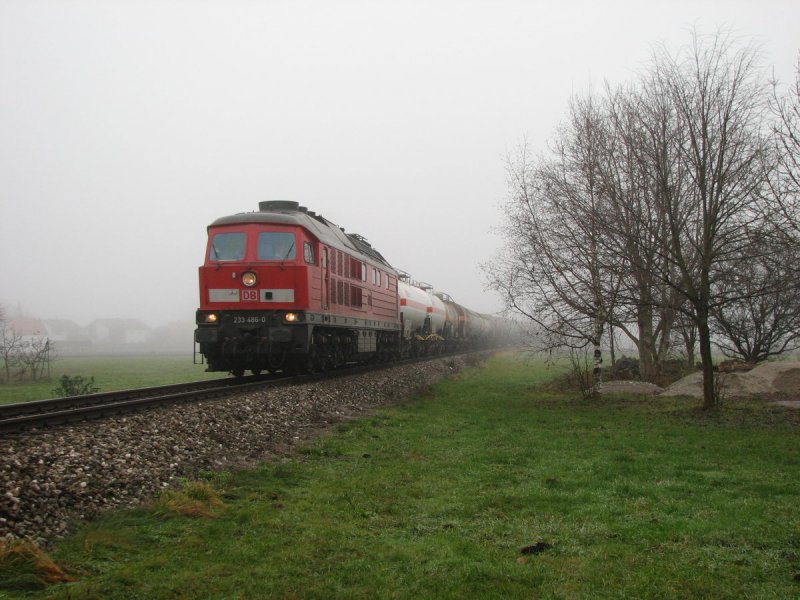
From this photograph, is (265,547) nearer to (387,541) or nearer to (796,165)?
(387,541)

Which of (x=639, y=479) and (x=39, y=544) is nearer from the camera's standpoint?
(x=39, y=544)

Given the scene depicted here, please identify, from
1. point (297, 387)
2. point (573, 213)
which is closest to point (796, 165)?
point (573, 213)

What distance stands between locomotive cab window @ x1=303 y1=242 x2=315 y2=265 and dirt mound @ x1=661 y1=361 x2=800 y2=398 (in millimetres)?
11181

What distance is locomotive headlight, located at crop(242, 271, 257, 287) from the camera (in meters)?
16.0

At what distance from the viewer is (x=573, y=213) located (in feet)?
59.4

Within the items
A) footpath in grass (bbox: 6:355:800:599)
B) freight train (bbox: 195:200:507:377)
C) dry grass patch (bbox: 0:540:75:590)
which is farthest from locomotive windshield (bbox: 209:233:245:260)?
dry grass patch (bbox: 0:540:75:590)

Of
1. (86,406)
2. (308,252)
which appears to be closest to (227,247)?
(308,252)

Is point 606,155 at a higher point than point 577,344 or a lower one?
higher

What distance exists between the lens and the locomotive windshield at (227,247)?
→ 1634 cm

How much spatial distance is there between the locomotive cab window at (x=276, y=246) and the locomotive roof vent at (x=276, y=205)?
3.04 m

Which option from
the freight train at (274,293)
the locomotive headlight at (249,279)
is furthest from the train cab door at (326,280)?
the locomotive headlight at (249,279)

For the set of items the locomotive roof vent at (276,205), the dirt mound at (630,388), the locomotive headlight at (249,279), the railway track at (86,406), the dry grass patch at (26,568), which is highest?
the locomotive roof vent at (276,205)

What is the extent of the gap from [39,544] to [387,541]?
2962mm

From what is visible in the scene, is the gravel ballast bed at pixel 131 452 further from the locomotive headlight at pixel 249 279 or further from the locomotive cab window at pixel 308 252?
the locomotive cab window at pixel 308 252
